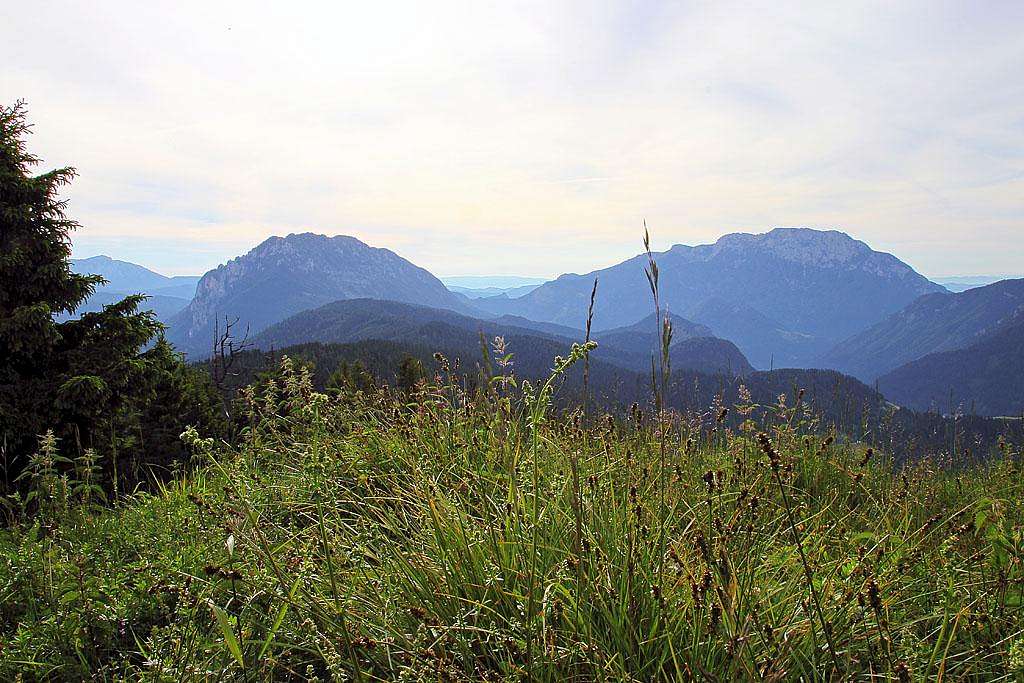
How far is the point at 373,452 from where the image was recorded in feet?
14.1

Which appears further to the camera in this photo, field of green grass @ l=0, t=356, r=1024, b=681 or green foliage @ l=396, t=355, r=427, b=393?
green foliage @ l=396, t=355, r=427, b=393

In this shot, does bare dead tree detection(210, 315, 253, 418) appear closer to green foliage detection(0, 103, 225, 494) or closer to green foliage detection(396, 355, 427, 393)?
green foliage detection(0, 103, 225, 494)

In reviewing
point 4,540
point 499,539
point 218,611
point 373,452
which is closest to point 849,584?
point 499,539

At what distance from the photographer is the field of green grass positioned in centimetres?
194

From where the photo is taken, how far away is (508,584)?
2.36 meters

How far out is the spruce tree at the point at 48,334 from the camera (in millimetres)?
12711

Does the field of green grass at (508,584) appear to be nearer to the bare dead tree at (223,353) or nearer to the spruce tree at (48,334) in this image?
the spruce tree at (48,334)

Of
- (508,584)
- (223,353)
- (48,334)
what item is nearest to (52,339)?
(48,334)

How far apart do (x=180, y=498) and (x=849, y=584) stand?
14.9ft

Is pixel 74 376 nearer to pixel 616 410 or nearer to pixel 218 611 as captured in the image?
pixel 616 410

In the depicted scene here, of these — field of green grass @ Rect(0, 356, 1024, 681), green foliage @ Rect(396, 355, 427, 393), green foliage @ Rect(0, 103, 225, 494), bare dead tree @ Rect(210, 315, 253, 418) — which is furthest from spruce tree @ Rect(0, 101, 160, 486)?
field of green grass @ Rect(0, 356, 1024, 681)

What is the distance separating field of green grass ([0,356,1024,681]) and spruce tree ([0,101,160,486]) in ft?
36.3

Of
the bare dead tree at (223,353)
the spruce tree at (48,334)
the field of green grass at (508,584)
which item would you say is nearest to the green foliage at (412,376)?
the field of green grass at (508,584)

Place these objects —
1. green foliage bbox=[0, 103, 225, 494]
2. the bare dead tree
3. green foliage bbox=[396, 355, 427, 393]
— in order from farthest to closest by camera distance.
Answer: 1. the bare dead tree
2. green foliage bbox=[0, 103, 225, 494]
3. green foliage bbox=[396, 355, 427, 393]
